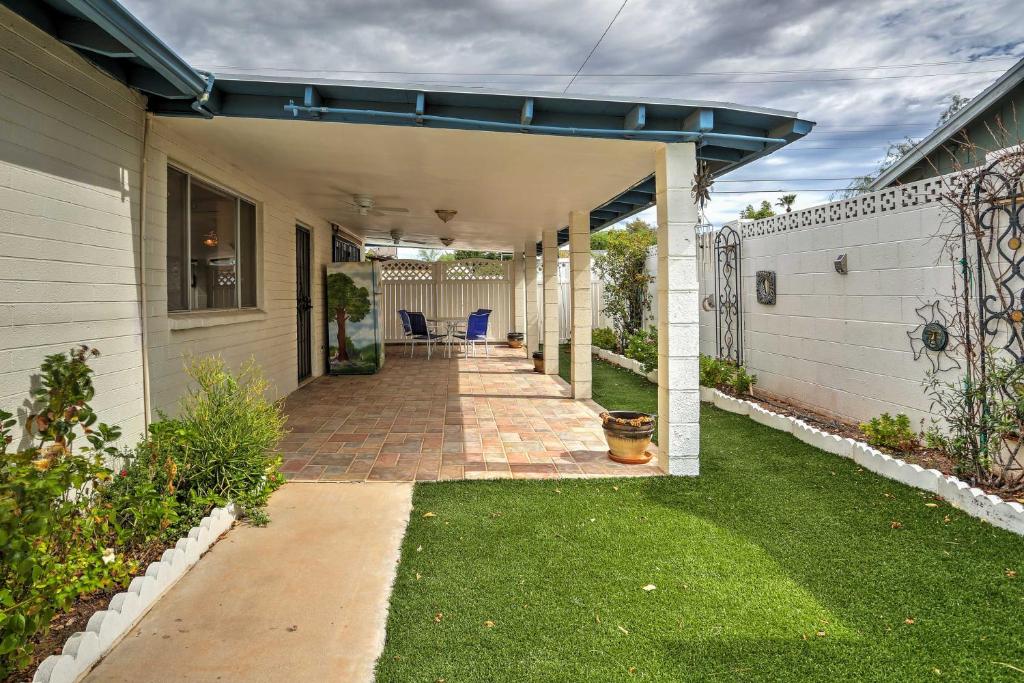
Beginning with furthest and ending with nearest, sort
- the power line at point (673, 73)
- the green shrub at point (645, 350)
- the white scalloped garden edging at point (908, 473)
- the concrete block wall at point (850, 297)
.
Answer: the power line at point (673, 73) < the green shrub at point (645, 350) < the concrete block wall at point (850, 297) < the white scalloped garden edging at point (908, 473)

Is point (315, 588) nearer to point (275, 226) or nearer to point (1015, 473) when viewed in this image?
point (1015, 473)

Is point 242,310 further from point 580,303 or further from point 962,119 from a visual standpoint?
point 962,119

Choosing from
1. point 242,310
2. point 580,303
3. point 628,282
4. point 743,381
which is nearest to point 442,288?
point 628,282

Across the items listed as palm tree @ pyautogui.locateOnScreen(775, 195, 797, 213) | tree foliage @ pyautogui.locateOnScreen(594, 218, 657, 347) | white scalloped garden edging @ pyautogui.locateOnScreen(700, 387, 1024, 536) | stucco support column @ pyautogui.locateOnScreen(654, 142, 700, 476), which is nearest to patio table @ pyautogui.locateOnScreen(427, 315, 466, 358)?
tree foliage @ pyautogui.locateOnScreen(594, 218, 657, 347)

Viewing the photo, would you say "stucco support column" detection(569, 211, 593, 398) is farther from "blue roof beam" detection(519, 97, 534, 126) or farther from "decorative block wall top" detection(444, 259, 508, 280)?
"decorative block wall top" detection(444, 259, 508, 280)

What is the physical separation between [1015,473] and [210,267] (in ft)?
18.9

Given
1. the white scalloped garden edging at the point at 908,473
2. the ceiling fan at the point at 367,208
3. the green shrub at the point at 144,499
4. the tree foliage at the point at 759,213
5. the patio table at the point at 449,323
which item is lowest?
the white scalloped garden edging at the point at 908,473

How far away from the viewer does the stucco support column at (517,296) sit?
12.7 metres

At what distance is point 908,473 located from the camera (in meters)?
3.60

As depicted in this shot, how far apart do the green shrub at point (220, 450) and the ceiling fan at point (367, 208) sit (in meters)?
3.56

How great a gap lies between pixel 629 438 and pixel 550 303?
15.7 feet

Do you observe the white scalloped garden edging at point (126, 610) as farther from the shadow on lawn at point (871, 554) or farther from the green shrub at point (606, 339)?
the green shrub at point (606, 339)

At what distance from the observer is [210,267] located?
4.84 meters

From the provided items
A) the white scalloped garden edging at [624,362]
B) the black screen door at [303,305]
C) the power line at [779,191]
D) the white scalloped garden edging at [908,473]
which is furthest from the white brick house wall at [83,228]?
the power line at [779,191]
